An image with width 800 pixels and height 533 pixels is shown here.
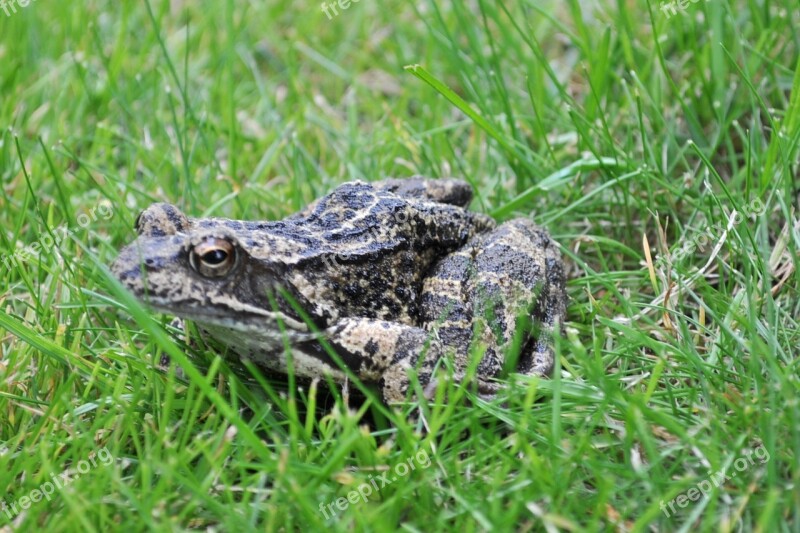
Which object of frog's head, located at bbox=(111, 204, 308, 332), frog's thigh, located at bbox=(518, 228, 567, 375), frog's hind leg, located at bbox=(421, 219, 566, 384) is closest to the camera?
frog's head, located at bbox=(111, 204, 308, 332)

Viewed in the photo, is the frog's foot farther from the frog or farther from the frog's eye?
the frog's eye

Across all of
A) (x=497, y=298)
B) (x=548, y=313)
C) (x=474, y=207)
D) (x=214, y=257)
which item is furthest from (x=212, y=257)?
(x=474, y=207)

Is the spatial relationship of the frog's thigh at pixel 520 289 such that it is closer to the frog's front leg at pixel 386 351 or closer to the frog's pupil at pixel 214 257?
the frog's front leg at pixel 386 351

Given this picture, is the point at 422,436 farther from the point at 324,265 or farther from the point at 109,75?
the point at 109,75

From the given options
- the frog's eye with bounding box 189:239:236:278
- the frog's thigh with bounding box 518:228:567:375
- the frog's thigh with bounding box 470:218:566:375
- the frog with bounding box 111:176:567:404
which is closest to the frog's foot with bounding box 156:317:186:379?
the frog with bounding box 111:176:567:404

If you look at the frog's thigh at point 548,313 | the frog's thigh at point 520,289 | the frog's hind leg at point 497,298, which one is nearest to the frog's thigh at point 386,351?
the frog's hind leg at point 497,298

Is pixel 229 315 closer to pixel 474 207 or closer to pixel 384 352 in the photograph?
pixel 384 352
